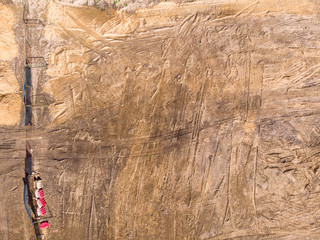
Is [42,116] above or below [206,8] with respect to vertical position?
below

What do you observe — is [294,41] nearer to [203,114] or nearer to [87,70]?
[203,114]

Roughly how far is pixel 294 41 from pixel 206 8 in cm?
282

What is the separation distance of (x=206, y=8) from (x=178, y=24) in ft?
3.21

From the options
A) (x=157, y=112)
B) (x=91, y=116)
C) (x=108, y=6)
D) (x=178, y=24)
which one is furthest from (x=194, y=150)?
A: (x=108, y=6)

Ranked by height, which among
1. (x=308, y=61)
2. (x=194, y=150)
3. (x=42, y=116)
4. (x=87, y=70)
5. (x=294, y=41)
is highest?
(x=294, y=41)

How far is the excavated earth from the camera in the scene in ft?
19.2

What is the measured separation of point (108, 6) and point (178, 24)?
2.24m

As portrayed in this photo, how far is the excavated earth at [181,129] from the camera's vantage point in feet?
19.2

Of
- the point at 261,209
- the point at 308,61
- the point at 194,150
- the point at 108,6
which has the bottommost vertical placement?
the point at 261,209

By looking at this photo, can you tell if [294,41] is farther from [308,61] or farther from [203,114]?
[203,114]

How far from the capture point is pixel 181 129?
5902 millimetres

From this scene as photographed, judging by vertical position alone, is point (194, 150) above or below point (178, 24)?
below

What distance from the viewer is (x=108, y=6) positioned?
6062 mm

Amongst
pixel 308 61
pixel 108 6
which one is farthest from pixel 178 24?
pixel 308 61
